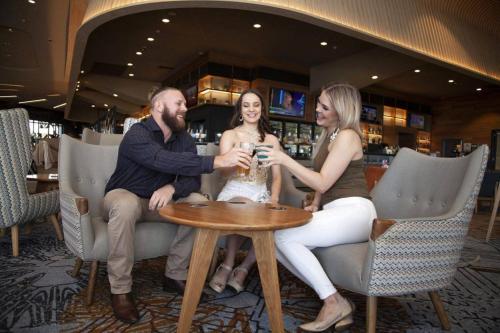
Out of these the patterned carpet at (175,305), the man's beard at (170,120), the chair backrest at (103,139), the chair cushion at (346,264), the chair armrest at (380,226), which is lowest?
the patterned carpet at (175,305)

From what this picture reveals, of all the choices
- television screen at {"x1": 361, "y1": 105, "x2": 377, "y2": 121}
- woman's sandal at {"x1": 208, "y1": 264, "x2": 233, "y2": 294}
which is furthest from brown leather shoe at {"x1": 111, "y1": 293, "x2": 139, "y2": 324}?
television screen at {"x1": 361, "y1": 105, "x2": 377, "y2": 121}

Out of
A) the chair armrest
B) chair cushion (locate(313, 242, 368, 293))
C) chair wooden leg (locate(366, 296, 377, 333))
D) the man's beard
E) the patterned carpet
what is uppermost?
the man's beard

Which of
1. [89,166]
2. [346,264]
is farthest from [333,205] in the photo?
Result: [89,166]

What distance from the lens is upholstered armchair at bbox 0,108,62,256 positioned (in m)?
2.80

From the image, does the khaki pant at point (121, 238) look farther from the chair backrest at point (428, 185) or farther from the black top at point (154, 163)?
the chair backrest at point (428, 185)

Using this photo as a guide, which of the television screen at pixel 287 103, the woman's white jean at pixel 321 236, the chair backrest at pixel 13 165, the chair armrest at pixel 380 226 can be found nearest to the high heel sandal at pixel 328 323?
the woman's white jean at pixel 321 236

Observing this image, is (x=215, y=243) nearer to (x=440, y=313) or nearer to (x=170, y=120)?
(x=170, y=120)

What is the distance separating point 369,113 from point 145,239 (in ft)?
35.7

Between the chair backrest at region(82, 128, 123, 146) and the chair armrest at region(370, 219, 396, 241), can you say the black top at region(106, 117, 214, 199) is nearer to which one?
the chair armrest at region(370, 219, 396, 241)

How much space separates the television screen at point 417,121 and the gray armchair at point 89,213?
12.2m

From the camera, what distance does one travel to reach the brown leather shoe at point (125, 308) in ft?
5.97

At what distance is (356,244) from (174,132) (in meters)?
1.31

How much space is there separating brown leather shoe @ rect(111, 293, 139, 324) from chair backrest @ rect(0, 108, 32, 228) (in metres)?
1.50

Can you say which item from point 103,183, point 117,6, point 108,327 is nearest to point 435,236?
point 108,327
